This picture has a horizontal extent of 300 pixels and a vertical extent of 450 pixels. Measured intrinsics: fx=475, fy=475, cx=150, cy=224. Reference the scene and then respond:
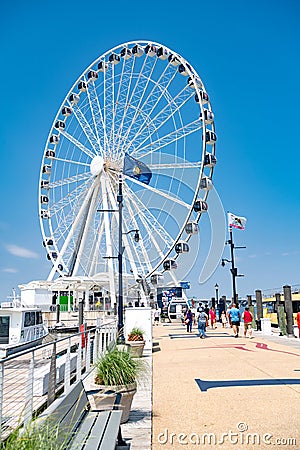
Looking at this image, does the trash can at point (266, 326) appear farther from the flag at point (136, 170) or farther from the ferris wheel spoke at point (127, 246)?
the flag at point (136, 170)

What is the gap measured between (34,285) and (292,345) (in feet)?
109

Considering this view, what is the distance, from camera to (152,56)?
2800cm

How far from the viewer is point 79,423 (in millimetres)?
4203

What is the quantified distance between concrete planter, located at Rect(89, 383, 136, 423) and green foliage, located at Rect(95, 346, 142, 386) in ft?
0.30

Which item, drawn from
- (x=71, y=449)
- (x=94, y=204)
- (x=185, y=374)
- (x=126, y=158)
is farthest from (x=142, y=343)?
(x=94, y=204)

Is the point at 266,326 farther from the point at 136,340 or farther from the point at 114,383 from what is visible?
the point at 114,383

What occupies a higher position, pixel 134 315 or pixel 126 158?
pixel 126 158

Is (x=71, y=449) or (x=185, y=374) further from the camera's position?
(x=185, y=374)

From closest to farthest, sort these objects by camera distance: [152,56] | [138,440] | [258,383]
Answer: [138,440], [258,383], [152,56]

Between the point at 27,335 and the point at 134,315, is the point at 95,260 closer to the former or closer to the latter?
the point at 27,335

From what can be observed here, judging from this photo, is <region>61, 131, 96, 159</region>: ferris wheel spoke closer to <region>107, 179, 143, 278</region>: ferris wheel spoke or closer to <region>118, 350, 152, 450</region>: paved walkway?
<region>107, 179, 143, 278</region>: ferris wheel spoke

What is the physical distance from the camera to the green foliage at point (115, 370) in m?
5.93

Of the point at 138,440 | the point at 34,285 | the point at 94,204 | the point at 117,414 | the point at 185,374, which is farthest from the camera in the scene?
the point at 34,285

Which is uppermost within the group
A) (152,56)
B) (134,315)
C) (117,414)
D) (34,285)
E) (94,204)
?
(152,56)
